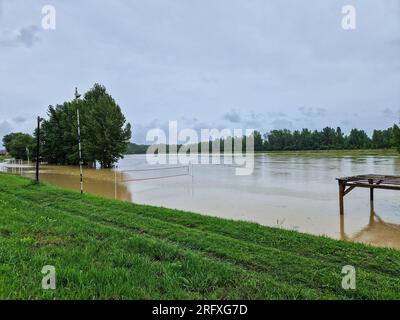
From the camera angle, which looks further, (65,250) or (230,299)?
(65,250)

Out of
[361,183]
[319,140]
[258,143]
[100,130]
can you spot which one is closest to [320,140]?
[319,140]

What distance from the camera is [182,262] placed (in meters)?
4.21

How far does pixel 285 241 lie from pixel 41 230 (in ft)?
15.0

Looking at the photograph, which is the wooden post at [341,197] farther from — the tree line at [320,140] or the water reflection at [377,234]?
the tree line at [320,140]

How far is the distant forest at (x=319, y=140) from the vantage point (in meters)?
77.6

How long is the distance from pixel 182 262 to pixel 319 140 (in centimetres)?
9460

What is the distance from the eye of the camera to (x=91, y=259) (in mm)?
4020

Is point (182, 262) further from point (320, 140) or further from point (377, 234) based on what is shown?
point (320, 140)

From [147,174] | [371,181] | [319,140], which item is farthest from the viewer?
[319,140]

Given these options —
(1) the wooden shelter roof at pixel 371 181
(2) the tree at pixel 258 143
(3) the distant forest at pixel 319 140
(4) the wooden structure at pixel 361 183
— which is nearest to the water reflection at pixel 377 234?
(4) the wooden structure at pixel 361 183

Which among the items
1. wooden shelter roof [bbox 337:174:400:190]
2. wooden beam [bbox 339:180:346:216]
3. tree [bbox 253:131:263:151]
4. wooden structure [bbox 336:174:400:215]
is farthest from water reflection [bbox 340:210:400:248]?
tree [bbox 253:131:263:151]

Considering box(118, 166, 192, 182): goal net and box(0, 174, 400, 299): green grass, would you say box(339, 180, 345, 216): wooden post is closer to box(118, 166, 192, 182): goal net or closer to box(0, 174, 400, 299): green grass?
box(0, 174, 400, 299): green grass
